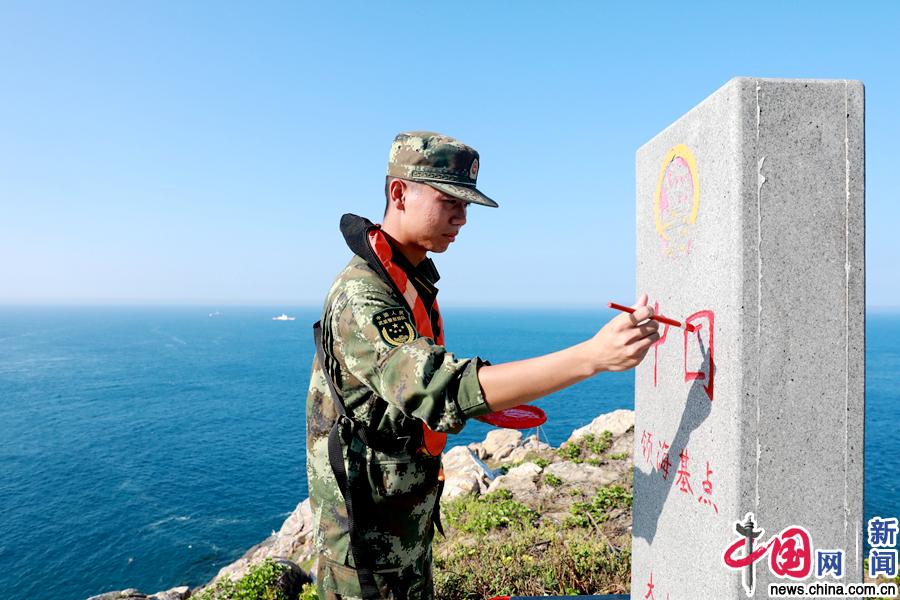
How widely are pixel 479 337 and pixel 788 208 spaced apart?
477ft

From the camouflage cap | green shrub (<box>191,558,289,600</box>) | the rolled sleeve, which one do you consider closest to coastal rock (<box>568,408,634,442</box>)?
green shrub (<box>191,558,289,600</box>)

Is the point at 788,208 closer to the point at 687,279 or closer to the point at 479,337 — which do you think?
the point at 687,279

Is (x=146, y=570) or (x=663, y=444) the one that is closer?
(x=663, y=444)

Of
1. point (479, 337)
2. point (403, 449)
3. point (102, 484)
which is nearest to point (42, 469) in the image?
point (102, 484)

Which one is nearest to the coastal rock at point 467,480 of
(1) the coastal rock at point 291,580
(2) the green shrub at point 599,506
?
(2) the green shrub at point 599,506

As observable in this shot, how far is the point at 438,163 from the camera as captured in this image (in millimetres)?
2566

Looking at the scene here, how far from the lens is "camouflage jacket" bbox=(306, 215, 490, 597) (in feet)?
6.04

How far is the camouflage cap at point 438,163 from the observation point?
2547mm

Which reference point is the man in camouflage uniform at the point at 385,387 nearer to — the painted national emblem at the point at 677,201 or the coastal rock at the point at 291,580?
the painted national emblem at the point at 677,201

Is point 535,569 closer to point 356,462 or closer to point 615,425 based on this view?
point 356,462

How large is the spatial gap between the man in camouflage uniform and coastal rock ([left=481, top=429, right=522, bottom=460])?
59.3 ft

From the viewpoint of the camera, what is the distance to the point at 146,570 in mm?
29141

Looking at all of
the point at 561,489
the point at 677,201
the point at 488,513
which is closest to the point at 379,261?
the point at 677,201

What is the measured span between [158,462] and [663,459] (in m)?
52.0
